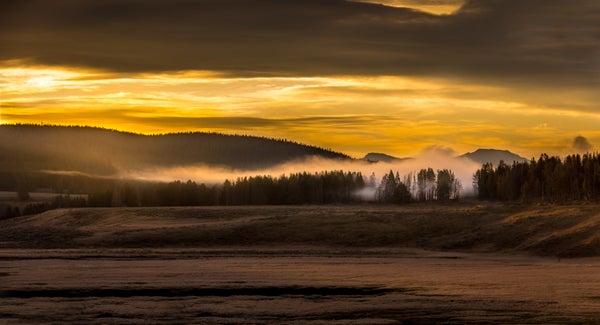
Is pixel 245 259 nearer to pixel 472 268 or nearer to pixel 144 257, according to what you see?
pixel 144 257

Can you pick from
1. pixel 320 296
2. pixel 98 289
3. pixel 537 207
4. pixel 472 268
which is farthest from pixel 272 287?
pixel 537 207

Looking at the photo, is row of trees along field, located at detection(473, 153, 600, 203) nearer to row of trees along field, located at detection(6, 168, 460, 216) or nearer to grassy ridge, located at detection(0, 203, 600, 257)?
row of trees along field, located at detection(6, 168, 460, 216)

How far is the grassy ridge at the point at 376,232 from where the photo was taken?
84.6 meters

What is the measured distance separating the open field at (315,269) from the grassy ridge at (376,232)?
0.19 metres

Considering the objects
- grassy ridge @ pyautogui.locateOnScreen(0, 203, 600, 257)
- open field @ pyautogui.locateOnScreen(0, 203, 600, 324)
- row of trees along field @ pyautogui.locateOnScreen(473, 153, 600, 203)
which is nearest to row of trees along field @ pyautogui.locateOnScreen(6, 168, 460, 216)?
row of trees along field @ pyautogui.locateOnScreen(473, 153, 600, 203)

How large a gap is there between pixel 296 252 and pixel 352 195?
371 feet

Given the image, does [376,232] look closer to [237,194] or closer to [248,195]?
[248,195]

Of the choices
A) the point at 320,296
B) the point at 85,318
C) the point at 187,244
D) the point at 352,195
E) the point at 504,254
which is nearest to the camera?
the point at 85,318

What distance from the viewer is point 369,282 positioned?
5141 centimetres

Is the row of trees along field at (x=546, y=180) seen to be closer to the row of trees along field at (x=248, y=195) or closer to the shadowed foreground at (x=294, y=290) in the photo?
the row of trees along field at (x=248, y=195)

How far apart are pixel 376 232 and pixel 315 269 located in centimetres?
3413

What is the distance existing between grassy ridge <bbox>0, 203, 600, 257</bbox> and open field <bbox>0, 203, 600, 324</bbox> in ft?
0.64

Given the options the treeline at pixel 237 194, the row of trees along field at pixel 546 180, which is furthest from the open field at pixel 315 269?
the treeline at pixel 237 194

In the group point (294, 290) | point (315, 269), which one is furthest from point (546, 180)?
point (294, 290)
